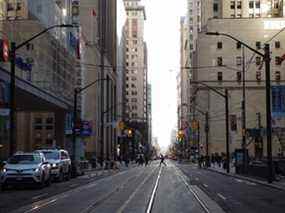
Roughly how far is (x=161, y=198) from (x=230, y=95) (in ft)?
330

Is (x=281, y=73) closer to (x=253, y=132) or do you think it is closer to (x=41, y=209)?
(x=253, y=132)

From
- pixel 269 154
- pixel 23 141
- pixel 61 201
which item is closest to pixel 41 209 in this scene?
pixel 61 201

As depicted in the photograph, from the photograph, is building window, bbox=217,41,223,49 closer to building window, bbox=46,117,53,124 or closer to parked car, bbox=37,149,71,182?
building window, bbox=46,117,53,124

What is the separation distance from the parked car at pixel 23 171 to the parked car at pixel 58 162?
3694mm

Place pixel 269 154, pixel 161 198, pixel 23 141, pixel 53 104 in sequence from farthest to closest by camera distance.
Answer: pixel 23 141 < pixel 53 104 < pixel 269 154 < pixel 161 198

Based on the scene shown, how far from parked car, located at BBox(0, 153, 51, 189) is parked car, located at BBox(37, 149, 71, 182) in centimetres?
369

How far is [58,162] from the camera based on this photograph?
131ft

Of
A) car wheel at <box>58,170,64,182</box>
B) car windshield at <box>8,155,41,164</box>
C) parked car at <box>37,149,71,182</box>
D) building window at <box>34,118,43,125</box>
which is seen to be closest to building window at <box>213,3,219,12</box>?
building window at <box>34,118,43,125</box>

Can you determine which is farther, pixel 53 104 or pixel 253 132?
pixel 253 132

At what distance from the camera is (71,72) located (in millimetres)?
94062

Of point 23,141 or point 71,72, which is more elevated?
point 71,72

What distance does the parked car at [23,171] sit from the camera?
32625mm

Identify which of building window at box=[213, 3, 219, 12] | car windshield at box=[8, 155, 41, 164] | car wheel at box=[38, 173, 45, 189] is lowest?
car wheel at box=[38, 173, 45, 189]

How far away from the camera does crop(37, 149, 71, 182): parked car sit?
1533 inches
